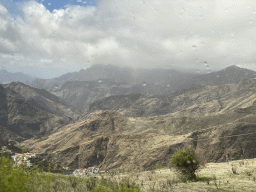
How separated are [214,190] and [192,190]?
3.82ft

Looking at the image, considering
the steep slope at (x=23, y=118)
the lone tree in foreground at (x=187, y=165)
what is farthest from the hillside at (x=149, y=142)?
the steep slope at (x=23, y=118)

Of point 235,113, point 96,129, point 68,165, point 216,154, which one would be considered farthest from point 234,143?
point 96,129

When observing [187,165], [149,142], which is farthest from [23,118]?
[187,165]

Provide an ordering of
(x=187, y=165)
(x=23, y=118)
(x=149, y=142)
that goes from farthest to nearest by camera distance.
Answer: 1. (x=23, y=118)
2. (x=149, y=142)
3. (x=187, y=165)

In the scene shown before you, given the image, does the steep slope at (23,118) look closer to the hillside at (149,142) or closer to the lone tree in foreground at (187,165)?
the hillside at (149,142)

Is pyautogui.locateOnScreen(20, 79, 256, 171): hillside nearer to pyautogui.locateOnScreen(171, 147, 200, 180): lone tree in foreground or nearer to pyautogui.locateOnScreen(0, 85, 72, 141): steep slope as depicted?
pyautogui.locateOnScreen(171, 147, 200, 180): lone tree in foreground

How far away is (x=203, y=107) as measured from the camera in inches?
6403

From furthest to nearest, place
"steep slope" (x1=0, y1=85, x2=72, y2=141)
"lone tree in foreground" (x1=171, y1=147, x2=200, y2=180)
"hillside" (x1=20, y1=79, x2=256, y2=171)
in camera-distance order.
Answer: "steep slope" (x1=0, y1=85, x2=72, y2=141) → "hillside" (x1=20, y1=79, x2=256, y2=171) → "lone tree in foreground" (x1=171, y1=147, x2=200, y2=180)

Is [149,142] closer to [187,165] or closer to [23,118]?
[187,165]

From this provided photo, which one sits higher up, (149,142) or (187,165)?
(187,165)

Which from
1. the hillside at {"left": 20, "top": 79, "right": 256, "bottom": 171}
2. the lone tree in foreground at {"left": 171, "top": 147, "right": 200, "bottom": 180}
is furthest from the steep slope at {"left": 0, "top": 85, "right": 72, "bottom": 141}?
the lone tree in foreground at {"left": 171, "top": 147, "right": 200, "bottom": 180}

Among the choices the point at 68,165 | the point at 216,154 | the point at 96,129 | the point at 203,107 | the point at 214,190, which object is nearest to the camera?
the point at 214,190

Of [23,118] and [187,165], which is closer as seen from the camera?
[187,165]

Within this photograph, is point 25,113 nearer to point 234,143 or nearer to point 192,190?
point 234,143
